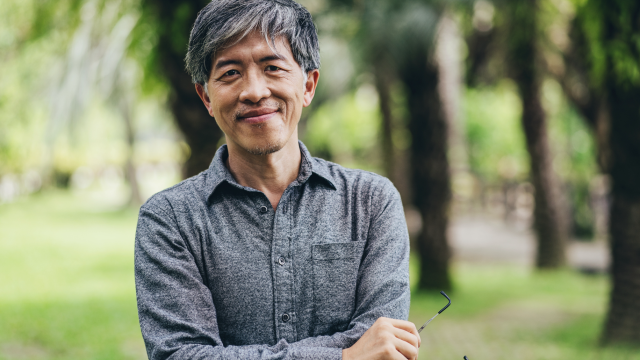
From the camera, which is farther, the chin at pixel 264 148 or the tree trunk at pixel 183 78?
the tree trunk at pixel 183 78

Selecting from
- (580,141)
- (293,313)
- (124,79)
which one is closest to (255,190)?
(293,313)

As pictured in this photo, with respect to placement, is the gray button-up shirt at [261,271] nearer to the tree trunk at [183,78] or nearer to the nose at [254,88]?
the nose at [254,88]

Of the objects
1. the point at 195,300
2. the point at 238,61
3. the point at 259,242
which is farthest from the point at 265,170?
the point at 195,300

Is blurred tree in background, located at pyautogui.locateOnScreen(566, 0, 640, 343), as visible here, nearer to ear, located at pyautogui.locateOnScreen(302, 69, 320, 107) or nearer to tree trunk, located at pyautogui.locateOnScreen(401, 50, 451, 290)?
tree trunk, located at pyautogui.locateOnScreen(401, 50, 451, 290)

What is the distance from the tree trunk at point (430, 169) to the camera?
29.9 ft

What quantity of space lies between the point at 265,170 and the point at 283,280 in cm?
36

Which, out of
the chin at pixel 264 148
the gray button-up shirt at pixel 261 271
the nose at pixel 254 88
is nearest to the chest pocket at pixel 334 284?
the gray button-up shirt at pixel 261 271

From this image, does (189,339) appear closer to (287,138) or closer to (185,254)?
(185,254)

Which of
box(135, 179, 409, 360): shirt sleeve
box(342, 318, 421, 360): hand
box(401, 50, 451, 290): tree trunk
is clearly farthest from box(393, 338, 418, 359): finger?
box(401, 50, 451, 290): tree trunk

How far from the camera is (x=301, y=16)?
6.26ft

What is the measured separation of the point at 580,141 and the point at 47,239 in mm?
17553

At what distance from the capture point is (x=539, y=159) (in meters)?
11.1

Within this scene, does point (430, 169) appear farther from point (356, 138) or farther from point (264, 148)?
point (356, 138)

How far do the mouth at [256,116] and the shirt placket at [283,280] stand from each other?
0.29 m
